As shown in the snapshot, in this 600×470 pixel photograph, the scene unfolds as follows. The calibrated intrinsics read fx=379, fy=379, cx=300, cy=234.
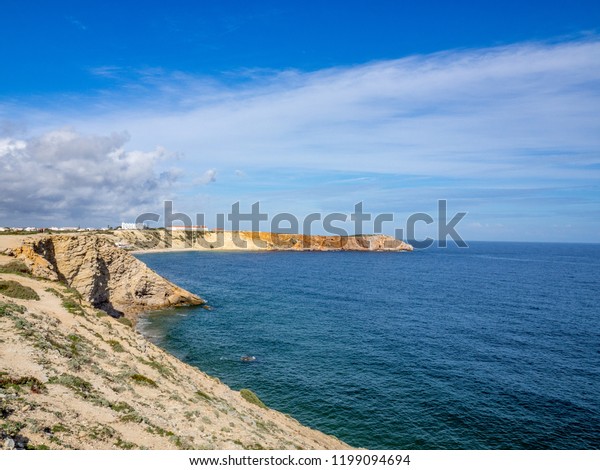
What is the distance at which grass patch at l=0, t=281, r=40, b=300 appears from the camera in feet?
88.1

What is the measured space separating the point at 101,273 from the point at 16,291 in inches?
1011

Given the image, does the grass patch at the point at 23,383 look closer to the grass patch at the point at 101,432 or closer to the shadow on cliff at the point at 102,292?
the grass patch at the point at 101,432

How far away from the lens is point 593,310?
5881 cm

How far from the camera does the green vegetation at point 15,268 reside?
33.2 meters

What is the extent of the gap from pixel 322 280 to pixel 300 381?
60733 millimetres

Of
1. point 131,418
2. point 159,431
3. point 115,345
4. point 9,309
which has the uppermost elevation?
point 9,309

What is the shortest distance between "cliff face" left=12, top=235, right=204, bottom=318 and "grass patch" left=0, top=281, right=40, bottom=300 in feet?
34.3

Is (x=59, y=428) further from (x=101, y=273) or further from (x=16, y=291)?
(x=101, y=273)

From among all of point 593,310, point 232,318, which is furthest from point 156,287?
point 593,310

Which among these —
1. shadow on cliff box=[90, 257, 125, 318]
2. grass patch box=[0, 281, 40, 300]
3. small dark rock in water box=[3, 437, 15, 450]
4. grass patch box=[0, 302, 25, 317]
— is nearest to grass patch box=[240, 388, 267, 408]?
grass patch box=[0, 302, 25, 317]

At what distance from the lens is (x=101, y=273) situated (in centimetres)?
5194

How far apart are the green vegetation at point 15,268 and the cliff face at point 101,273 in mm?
1569

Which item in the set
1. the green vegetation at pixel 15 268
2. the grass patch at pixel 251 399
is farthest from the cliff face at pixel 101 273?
the grass patch at pixel 251 399

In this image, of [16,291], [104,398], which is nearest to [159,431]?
[104,398]
